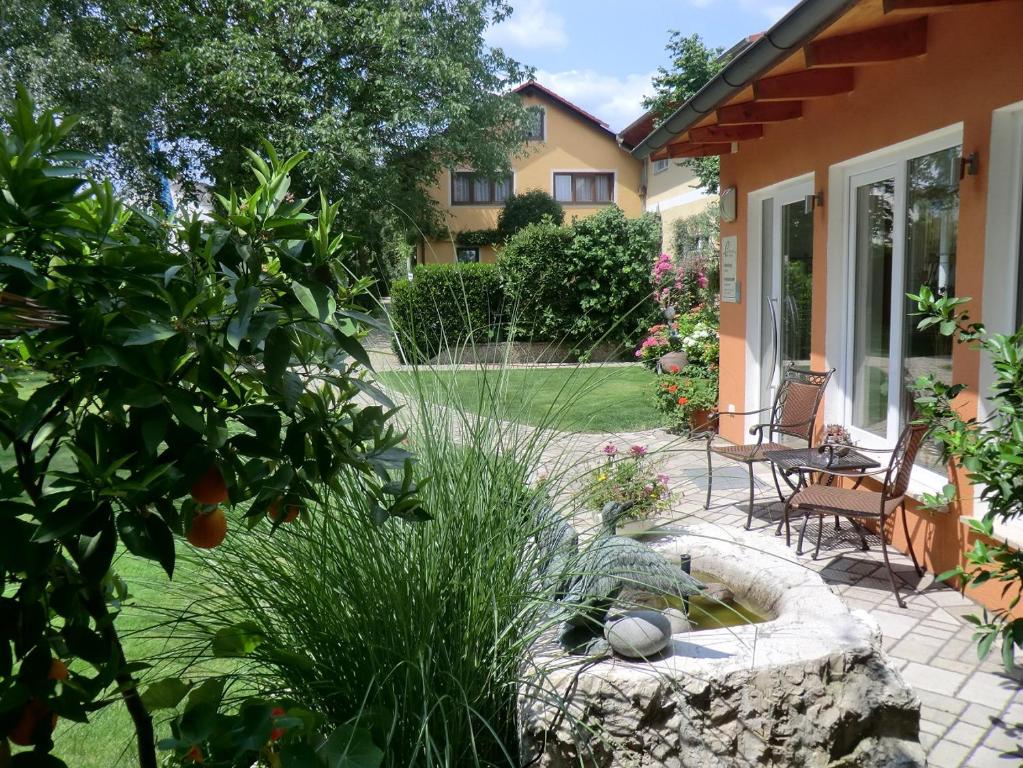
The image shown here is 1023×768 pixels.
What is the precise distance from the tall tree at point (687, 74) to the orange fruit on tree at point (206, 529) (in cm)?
1404

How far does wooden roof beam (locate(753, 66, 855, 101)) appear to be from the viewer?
496 cm

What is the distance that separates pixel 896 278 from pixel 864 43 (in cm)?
139

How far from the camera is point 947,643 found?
3461mm

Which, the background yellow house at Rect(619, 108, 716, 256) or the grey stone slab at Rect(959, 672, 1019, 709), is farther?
the background yellow house at Rect(619, 108, 716, 256)

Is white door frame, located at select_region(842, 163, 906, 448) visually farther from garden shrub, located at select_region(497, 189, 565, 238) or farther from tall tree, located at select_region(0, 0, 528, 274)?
garden shrub, located at select_region(497, 189, 565, 238)

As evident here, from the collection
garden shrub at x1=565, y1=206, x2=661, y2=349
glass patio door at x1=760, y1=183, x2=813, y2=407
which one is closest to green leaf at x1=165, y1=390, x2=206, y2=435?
glass patio door at x1=760, y1=183, x2=813, y2=407

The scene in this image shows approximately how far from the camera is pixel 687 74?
574 inches

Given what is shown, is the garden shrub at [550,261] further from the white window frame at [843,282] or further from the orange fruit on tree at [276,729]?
the orange fruit on tree at [276,729]

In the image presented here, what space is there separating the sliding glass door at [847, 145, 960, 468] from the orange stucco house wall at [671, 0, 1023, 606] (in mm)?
164

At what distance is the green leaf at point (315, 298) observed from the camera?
104cm

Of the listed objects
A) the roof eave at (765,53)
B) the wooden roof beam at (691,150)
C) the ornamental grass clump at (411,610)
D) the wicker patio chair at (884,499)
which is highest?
the wooden roof beam at (691,150)

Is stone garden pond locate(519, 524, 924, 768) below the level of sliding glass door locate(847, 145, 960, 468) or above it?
below

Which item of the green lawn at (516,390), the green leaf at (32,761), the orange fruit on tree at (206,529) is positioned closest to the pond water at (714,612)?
the green lawn at (516,390)

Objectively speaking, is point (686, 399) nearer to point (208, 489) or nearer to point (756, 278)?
point (756, 278)
